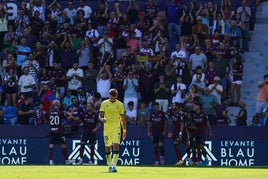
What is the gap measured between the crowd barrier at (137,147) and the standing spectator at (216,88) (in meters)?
1.26

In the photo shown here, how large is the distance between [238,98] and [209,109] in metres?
1.85

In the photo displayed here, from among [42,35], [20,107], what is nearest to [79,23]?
[42,35]

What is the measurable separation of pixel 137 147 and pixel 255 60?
21.0 feet

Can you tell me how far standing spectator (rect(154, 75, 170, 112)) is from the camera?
35.0 metres

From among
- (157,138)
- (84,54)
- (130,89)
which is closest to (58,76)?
(84,54)

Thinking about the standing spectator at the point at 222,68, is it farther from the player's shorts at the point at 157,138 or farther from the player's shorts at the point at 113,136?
the player's shorts at the point at 113,136

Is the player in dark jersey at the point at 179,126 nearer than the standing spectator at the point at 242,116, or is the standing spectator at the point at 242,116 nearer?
the player in dark jersey at the point at 179,126

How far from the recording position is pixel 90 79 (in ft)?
118

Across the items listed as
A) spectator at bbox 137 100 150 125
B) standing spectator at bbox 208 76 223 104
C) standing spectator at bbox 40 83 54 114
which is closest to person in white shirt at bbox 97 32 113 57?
standing spectator at bbox 40 83 54 114

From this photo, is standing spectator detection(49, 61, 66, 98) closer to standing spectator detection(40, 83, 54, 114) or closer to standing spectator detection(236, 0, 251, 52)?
standing spectator detection(40, 83, 54, 114)

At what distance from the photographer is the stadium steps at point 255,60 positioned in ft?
121

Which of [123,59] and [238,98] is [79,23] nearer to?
[123,59]

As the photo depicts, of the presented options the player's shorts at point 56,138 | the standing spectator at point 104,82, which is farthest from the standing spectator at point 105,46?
the player's shorts at point 56,138

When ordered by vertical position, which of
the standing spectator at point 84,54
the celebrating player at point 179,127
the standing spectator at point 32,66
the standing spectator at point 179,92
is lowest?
the celebrating player at point 179,127
